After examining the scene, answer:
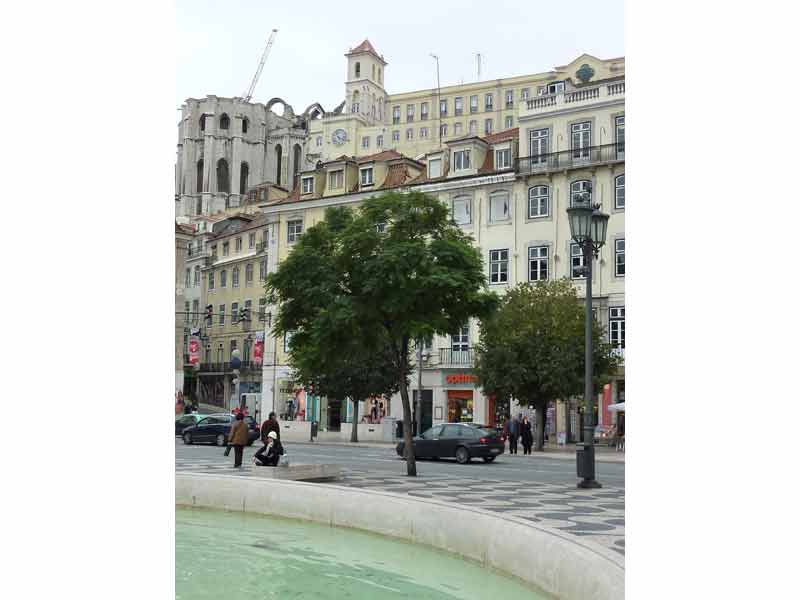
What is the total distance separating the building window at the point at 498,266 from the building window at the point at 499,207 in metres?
1.68

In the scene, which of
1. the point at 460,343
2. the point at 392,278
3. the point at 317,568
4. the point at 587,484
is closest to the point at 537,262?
the point at 460,343

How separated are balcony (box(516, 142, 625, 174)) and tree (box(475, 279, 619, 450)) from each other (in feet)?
29.1

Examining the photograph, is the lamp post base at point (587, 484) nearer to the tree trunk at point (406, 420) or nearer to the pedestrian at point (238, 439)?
the tree trunk at point (406, 420)

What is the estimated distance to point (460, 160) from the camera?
48.3m

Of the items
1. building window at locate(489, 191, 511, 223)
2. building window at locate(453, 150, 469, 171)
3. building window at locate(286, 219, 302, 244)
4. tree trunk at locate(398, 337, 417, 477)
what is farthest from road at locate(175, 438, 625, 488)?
building window at locate(286, 219, 302, 244)

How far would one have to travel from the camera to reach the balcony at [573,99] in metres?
43.4

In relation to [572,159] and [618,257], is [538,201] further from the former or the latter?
[618,257]

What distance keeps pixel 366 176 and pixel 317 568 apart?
44.1m

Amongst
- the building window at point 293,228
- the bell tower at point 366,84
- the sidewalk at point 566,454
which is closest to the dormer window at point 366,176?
the building window at point 293,228

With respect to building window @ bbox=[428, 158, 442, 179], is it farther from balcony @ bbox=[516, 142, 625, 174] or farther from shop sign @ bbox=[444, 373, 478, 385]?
shop sign @ bbox=[444, 373, 478, 385]

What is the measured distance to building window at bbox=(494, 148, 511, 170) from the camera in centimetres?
4731
